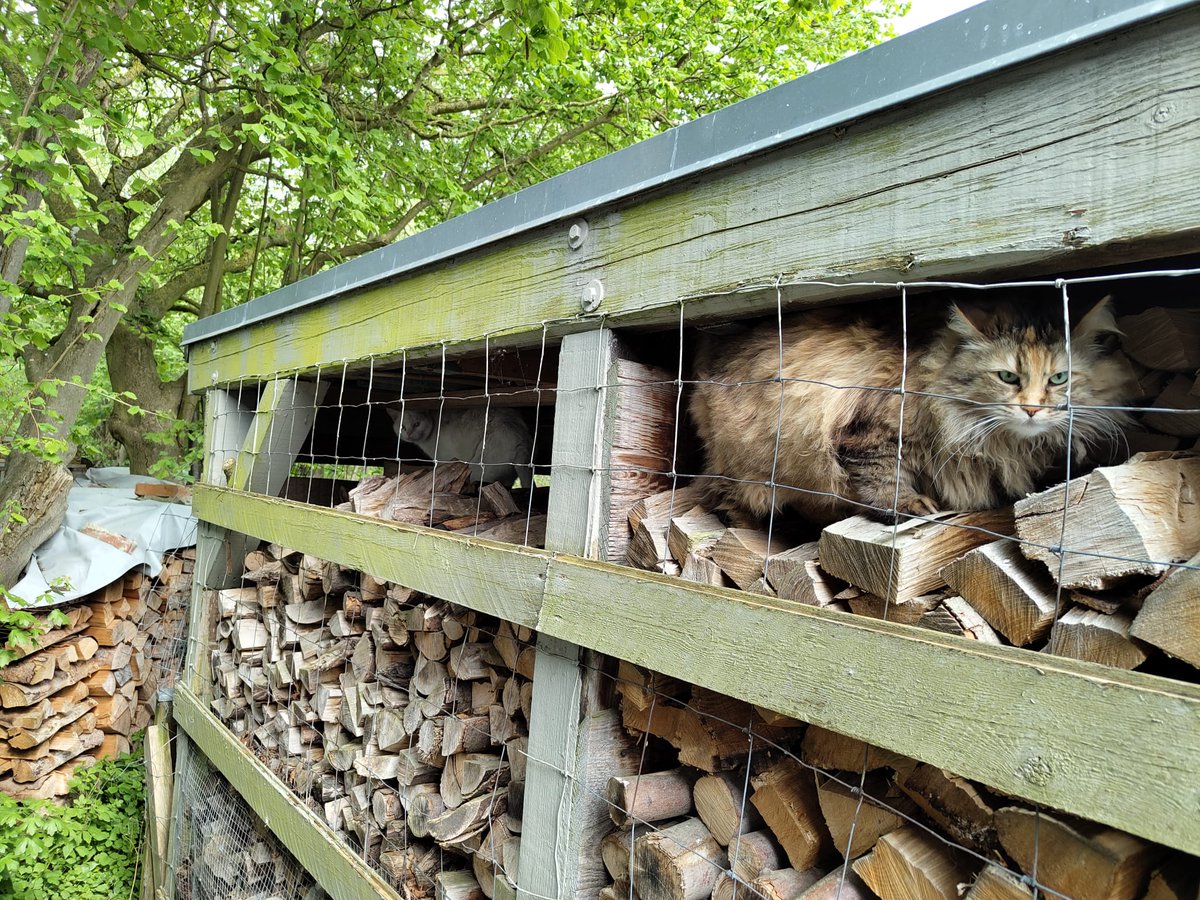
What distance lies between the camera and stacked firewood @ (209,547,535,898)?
2.14 metres

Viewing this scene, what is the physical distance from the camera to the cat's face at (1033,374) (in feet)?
3.92

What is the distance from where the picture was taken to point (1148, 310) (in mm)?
1209

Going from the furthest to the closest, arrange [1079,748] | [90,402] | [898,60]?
[90,402]
[898,60]
[1079,748]

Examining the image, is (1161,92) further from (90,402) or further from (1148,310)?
(90,402)

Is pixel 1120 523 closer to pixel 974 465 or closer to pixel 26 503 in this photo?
pixel 974 465

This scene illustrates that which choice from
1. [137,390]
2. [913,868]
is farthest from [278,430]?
[137,390]

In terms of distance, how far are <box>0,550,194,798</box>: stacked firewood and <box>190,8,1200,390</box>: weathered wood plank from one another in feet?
15.8

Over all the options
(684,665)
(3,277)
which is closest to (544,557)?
(684,665)

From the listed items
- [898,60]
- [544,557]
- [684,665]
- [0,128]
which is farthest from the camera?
[0,128]

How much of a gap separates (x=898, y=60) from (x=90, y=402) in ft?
35.9

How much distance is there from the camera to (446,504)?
282 cm

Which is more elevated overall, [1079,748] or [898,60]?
[898,60]

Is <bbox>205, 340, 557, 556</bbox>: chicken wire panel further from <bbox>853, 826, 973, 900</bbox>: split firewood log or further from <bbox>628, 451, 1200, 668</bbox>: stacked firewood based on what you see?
<bbox>853, 826, 973, 900</bbox>: split firewood log

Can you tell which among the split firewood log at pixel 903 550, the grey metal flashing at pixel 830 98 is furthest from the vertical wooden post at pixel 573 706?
the split firewood log at pixel 903 550
